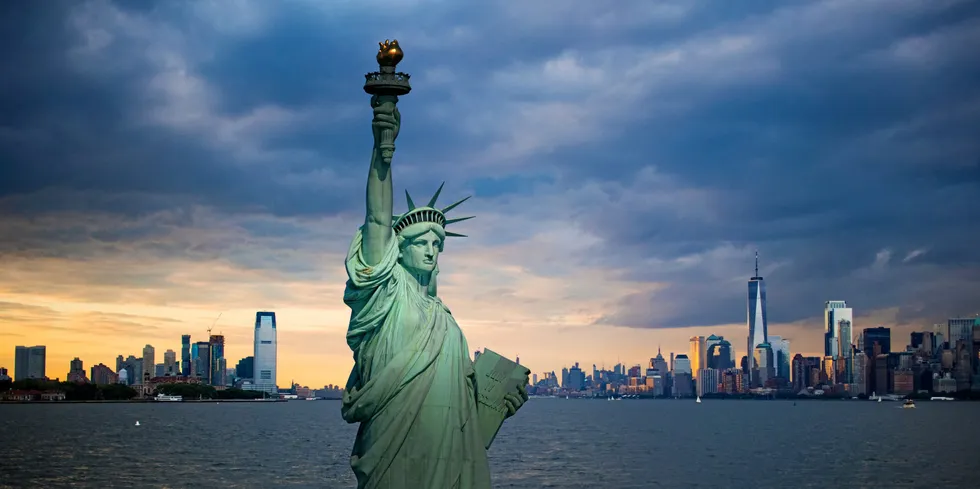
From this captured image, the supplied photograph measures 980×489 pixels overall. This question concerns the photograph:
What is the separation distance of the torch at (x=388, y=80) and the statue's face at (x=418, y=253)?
→ 50.8 inches

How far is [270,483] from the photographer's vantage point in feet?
187

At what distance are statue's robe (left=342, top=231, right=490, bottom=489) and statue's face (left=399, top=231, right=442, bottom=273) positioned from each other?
7.1 inches

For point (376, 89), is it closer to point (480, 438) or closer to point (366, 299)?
point (366, 299)

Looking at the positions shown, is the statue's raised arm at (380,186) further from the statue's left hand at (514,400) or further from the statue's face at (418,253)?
the statue's left hand at (514,400)

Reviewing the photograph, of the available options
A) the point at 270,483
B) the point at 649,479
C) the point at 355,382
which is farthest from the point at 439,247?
the point at 649,479

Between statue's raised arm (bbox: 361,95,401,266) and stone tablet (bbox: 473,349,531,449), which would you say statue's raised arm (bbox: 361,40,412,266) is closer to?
statue's raised arm (bbox: 361,95,401,266)

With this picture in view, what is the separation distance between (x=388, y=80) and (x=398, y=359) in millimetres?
4087

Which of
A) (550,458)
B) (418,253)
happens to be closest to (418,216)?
(418,253)

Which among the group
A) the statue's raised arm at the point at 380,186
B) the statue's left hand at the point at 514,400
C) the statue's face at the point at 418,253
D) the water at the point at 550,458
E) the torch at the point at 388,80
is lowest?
the water at the point at 550,458

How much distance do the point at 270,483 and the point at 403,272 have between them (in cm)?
4111

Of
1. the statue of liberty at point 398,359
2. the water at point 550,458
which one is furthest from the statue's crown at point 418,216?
the water at point 550,458

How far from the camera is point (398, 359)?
1775cm

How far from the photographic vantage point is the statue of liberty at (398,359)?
58.1ft

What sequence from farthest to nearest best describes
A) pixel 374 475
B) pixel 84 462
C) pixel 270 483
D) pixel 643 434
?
pixel 643 434 < pixel 84 462 < pixel 270 483 < pixel 374 475
